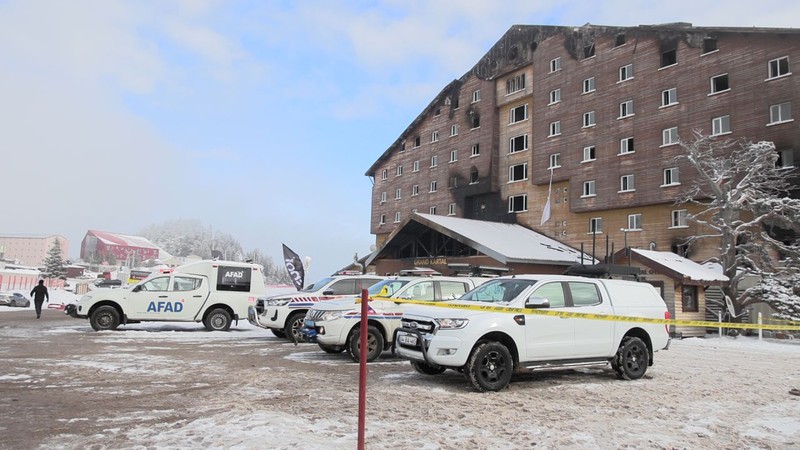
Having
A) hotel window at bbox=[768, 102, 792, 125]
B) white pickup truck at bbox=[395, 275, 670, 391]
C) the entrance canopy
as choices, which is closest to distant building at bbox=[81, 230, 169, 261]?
the entrance canopy

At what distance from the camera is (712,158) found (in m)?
26.6

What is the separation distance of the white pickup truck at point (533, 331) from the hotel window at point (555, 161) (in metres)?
26.1

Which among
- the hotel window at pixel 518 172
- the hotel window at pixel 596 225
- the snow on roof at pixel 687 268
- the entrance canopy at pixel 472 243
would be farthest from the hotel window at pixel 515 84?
the snow on roof at pixel 687 268

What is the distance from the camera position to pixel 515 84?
40438 millimetres

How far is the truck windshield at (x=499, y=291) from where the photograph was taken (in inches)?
373

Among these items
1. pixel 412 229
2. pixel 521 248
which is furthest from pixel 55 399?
pixel 412 229

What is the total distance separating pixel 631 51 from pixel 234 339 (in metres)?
28.2

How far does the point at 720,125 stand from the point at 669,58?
5303mm

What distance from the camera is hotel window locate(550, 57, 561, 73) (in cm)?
3691

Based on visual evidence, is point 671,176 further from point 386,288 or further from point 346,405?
point 346,405

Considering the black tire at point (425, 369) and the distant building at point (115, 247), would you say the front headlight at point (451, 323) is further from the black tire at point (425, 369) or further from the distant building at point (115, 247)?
the distant building at point (115, 247)

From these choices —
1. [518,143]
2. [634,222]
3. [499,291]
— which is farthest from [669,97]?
[499,291]

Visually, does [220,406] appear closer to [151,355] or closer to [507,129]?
[151,355]

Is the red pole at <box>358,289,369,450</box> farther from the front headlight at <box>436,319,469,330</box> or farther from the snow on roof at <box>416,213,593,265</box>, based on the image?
the snow on roof at <box>416,213,593,265</box>
